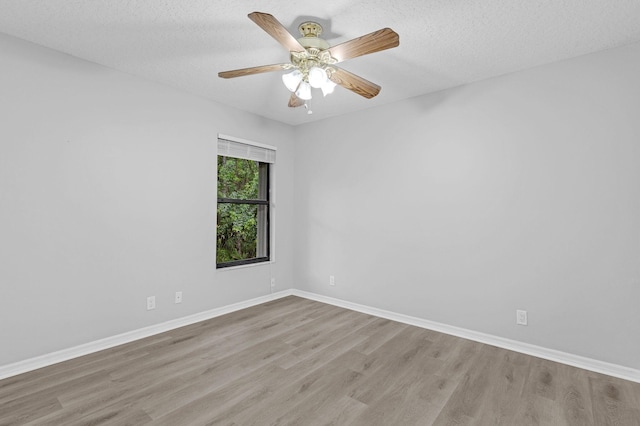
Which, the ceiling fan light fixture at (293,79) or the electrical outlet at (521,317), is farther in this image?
the electrical outlet at (521,317)

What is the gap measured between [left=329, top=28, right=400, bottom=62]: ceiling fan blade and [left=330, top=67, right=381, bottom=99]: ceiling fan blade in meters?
0.17

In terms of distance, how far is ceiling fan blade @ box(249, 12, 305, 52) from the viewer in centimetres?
161

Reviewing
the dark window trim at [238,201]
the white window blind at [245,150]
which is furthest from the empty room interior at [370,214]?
the dark window trim at [238,201]

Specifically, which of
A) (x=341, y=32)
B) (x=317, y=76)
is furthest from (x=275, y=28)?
(x=341, y=32)

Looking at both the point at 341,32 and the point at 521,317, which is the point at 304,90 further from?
the point at 521,317

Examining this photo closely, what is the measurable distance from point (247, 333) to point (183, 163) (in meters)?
1.90

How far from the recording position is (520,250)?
9.07ft

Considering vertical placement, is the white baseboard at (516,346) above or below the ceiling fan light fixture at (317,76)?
below

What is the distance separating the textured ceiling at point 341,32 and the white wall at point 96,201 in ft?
0.97

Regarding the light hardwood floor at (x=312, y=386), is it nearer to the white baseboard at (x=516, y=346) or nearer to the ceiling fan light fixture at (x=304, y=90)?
the white baseboard at (x=516, y=346)

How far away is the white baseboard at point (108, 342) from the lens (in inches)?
90.0

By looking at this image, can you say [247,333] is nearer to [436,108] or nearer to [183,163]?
[183,163]

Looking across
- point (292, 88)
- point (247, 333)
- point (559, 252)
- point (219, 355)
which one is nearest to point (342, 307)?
point (247, 333)

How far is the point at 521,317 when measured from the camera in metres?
2.74
